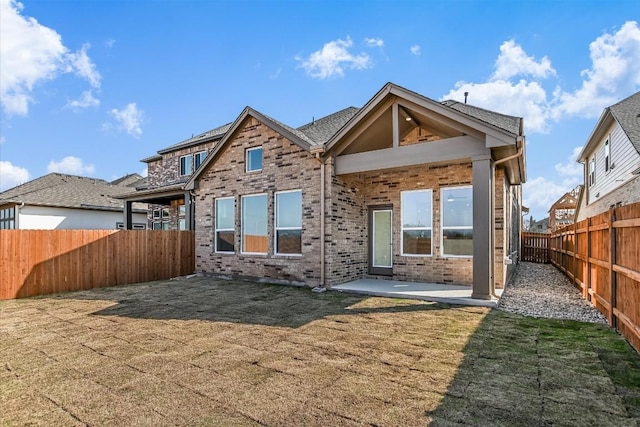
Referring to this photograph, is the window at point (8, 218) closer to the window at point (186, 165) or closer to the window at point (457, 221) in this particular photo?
the window at point (186, 165)

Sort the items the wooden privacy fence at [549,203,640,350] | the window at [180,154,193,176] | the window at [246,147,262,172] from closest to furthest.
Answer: the wooden privacy fence at [549,203,640,350] < the window at [246,147,262,172] < the window at [180,154,193,176]

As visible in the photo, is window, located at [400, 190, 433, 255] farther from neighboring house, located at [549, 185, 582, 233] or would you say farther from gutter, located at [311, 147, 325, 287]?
neighboring house, located at [549, 185, 582, 233]

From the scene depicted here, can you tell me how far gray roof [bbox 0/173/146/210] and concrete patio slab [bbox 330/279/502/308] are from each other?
679 inches

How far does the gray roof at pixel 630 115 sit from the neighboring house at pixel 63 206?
978 inches

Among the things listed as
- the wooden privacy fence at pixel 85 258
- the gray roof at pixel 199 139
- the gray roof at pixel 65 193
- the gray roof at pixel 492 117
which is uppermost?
the gray roof at pixel 199 139

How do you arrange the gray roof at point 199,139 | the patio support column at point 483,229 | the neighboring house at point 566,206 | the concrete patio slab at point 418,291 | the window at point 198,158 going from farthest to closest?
the neighboring house at point 566,206, the window at point 198,158, the gray roof at point 199,139, the concrete patio slab at point 418,291, the patio support column at point 483,229

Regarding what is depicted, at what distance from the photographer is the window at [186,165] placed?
18562 millimetres

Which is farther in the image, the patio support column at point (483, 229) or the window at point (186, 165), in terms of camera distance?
the window at point (186, 165)

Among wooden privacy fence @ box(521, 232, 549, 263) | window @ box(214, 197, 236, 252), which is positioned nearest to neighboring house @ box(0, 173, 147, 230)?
window @ box(214, 197, 236, 252)

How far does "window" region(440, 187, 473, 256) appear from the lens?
9172 millimetres

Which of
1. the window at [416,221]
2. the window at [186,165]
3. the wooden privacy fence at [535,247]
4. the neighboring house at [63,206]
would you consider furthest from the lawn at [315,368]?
the neighboring house at [63,206]

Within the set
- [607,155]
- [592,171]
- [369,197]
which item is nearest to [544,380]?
[369,197]

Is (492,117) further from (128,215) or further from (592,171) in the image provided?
(128,215)

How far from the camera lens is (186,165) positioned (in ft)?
61.5
